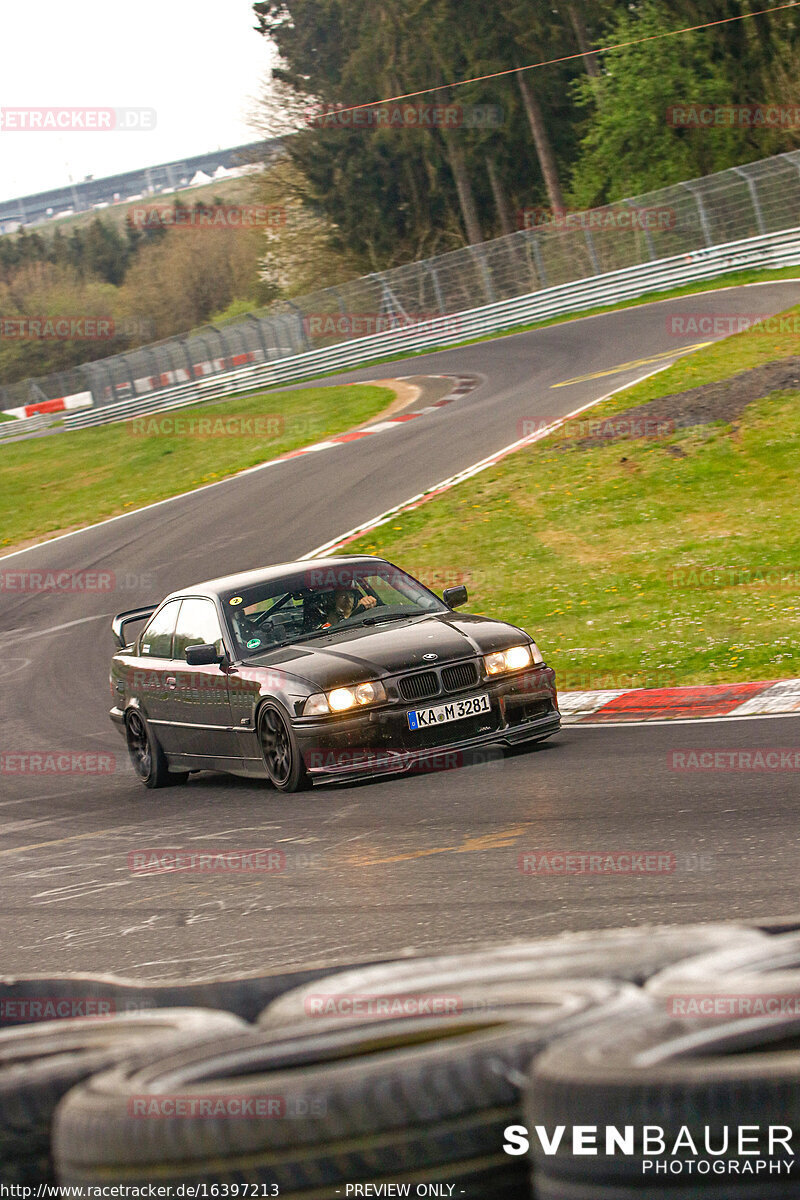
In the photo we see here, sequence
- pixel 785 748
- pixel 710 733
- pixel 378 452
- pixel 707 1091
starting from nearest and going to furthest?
1. pixel 707 1091
2. pixel 785 748
3. pixel 710 733
4. pixel 378 452

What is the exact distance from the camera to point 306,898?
6070 millimetres

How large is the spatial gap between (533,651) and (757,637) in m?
3.57

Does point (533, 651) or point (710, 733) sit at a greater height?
point (533, 651)

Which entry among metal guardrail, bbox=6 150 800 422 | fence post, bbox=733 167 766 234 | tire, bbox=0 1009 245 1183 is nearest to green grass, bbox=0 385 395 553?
metal guardrail, bbox=6 150 800 422

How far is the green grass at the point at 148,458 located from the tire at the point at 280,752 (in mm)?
17902

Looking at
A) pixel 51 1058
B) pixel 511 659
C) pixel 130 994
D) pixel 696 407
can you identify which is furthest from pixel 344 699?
pixel 696 407

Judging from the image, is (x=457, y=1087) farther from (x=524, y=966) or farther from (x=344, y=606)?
(x=344, y=606)

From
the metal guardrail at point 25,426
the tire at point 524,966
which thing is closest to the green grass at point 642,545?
the tire at point 524,966

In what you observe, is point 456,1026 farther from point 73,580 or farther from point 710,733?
point 73,580

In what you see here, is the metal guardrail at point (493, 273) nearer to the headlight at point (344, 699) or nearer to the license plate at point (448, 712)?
the license plate at point (448, 712)

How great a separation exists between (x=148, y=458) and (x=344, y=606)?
23415 millimetres

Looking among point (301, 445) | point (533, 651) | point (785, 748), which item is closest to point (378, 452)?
point (301, 445)

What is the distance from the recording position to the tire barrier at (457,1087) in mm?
2209

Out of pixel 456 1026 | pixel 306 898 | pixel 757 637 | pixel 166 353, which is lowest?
pixel 757 637
